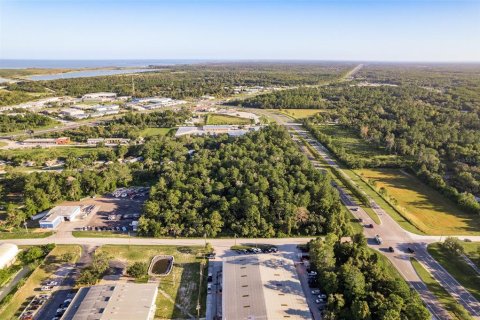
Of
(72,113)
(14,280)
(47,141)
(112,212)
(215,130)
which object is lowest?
(14,280)

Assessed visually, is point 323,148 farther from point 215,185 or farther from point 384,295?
point 384,295

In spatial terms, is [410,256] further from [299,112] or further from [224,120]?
[299,112]

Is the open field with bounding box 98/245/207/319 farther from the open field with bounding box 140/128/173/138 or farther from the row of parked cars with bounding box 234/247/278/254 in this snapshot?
the open field with bounding box 140/128/173/138

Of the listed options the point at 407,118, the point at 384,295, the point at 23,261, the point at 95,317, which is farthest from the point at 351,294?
the point at 407,118

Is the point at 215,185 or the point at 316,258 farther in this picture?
the point at 215,185

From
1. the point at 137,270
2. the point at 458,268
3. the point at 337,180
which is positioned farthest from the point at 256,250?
the point at 337,180

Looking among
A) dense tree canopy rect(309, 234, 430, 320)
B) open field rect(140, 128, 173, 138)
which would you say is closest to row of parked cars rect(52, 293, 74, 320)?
dense tree canopy rect(309, 234, 430, 320)
